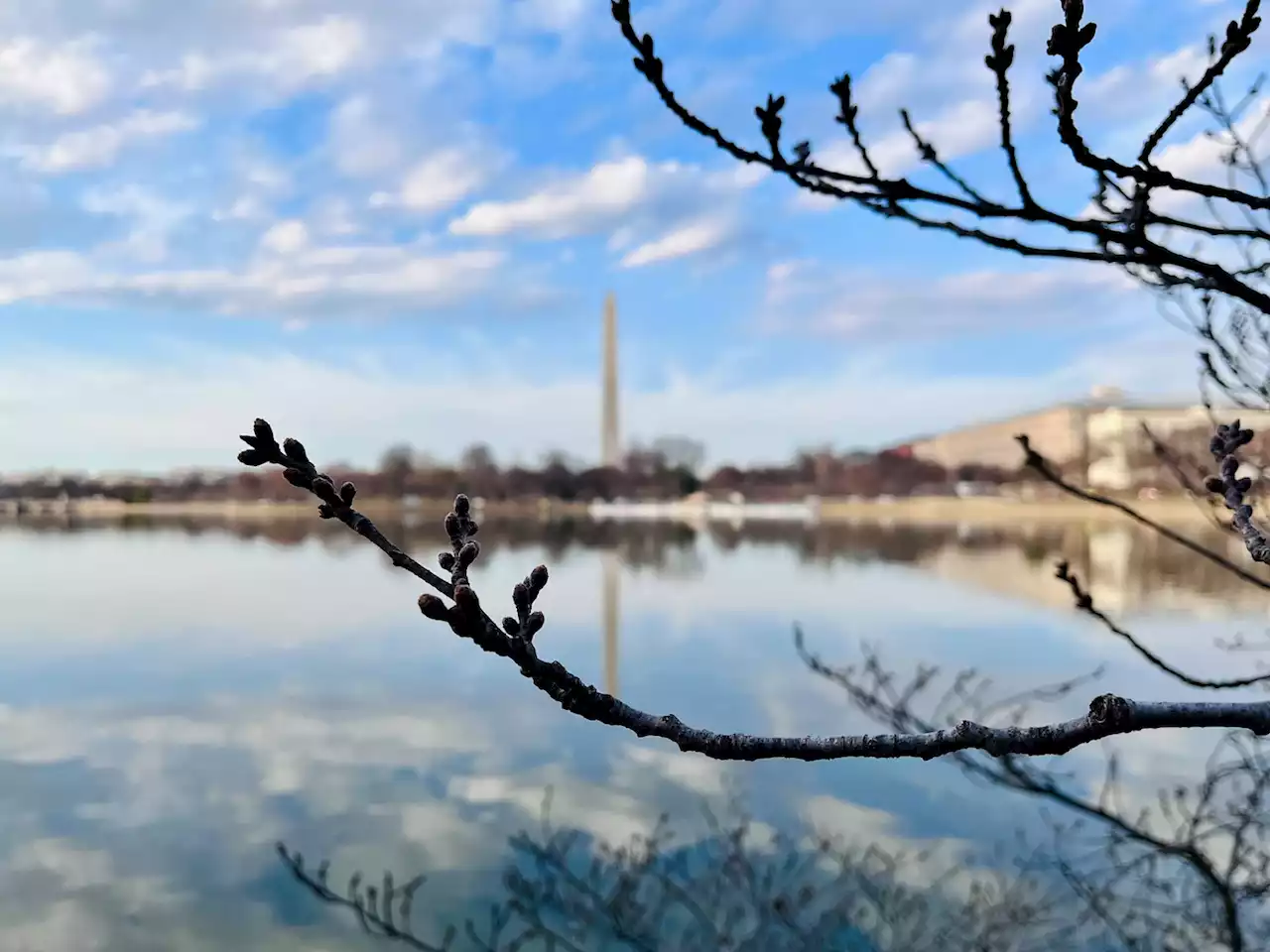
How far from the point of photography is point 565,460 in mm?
47625

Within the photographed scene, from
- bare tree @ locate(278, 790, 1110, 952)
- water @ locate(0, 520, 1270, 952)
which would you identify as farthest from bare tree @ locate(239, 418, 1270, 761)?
bare tree @ locate(278, 790, 1110, 952)

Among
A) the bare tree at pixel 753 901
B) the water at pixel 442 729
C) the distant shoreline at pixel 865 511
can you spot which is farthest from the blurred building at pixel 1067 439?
the bare tree at pixel 753 901

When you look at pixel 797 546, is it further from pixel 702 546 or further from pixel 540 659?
pixel 540 659

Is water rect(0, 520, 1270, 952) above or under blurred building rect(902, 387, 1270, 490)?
under

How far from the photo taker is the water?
28.0ft

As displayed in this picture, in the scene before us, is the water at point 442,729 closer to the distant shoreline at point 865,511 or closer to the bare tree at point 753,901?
the bare tree at point 753,901

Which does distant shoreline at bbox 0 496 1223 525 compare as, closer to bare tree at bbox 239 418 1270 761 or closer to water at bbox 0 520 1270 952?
water at bbox 0 520 1270 952

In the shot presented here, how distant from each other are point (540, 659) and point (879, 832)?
833 centimetres

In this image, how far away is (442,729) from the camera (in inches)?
512

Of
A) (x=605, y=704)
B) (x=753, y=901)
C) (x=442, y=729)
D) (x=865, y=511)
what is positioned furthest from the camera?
(x=865, y=511)

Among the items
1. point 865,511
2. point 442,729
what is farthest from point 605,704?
point 865,511

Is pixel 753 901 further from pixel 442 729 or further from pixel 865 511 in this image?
pixel 865 511

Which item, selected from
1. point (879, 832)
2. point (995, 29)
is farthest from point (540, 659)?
point (879, 832)

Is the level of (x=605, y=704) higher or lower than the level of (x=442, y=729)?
higher
